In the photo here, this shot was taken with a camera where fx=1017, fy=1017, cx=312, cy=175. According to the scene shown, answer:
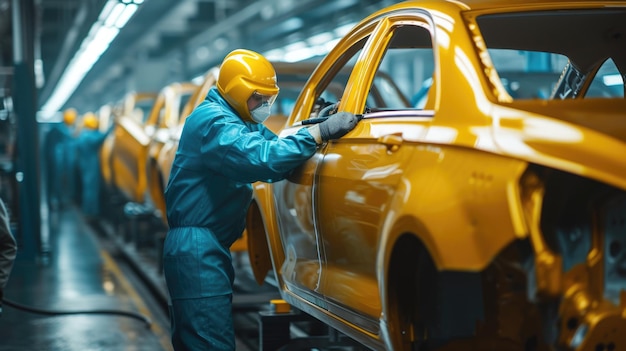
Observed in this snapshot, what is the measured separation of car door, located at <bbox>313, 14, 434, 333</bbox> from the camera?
3729 millimetres

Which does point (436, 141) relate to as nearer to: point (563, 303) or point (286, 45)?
point (563, 303)

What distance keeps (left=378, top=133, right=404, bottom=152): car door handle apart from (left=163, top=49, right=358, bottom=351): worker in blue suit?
0.81m

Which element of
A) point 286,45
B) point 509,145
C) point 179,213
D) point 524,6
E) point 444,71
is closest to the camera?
point 509,145

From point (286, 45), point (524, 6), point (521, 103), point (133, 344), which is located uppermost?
point (286, 45)

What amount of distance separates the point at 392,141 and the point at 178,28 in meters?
24.5

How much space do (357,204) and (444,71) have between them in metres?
0.69

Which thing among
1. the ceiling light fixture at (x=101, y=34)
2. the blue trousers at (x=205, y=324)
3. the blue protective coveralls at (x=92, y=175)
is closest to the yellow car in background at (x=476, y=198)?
the blue trousers at (x=205, y=324)

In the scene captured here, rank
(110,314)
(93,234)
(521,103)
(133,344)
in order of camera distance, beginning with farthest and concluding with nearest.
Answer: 1. (93,234)
2. (110,314)
3. (133,344)
4. (521,103)

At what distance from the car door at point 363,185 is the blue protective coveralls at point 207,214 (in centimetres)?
29

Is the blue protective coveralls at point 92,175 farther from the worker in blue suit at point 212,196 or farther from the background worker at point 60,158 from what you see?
the worker in blue suit at point 212,196

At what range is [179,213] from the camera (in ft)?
15.8

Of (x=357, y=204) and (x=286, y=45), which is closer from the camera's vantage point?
(x=357, y=204)

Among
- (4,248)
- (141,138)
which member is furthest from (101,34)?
(4,248)

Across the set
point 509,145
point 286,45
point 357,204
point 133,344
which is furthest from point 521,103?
point 286,45
